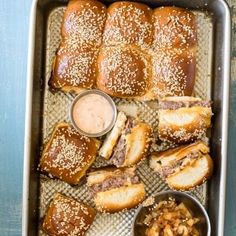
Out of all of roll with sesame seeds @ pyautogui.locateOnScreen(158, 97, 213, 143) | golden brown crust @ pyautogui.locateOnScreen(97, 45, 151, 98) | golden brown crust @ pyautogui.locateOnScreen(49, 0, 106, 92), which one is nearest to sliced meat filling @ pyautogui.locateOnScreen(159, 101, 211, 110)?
roll with sesame seeds @ pyautogui.locateOnScreen(158, 97, 213, 143)

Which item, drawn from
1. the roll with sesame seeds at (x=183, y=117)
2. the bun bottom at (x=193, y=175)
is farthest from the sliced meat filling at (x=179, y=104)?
the bun bottom at (x=193, y=175)

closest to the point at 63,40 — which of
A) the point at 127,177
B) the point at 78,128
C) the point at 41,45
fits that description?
the point at 41,45

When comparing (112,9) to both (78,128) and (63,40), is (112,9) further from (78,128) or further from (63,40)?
(78,128)

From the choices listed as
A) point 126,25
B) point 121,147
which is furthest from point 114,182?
point 126,25

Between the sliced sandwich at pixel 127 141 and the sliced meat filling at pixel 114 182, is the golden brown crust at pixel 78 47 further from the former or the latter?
the sliced meat filling at pixel 114 182

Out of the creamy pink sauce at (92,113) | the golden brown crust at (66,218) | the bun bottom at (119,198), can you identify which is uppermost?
the creamy pink sauce at (92,113)

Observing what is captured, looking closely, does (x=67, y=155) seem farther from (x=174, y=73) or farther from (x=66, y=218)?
(x=174, y=73)
